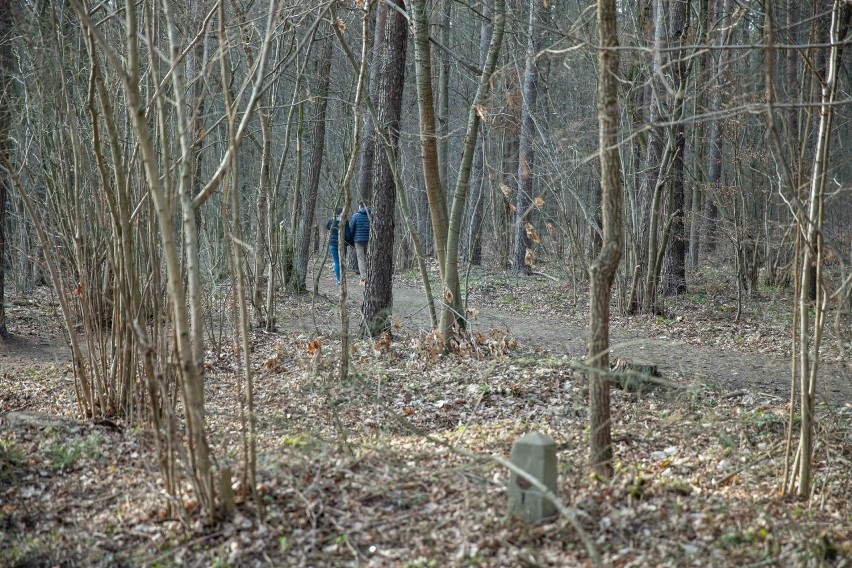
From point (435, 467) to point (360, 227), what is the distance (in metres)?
9.85

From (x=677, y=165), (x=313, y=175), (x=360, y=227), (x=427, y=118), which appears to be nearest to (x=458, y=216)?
(x=427, y=118)

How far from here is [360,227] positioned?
46.0 feet

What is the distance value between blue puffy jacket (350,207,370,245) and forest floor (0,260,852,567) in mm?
5344

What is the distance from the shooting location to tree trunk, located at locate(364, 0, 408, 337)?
9305 millimetres

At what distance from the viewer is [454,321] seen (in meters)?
8.59

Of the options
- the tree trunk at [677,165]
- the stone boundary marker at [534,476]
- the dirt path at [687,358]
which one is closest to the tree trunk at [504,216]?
the tree trunk at [677,165]

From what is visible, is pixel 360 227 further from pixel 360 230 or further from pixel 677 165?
pixel 677 165

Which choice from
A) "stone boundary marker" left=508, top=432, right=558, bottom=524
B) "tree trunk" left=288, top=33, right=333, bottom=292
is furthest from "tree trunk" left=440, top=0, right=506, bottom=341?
"tree trunk" left=288, top=33, right=333, bottom=292

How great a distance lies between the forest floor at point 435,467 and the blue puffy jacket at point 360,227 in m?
5.34

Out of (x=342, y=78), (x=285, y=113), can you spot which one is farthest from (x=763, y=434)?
(x=285, y=113)

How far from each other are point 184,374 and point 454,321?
203 inches

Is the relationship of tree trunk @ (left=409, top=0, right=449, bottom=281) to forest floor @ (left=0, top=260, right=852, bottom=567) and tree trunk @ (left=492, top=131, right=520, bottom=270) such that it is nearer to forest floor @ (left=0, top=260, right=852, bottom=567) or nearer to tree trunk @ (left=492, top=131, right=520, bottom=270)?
forest floor @ (left=0, top=260, right=852, bottom=567)

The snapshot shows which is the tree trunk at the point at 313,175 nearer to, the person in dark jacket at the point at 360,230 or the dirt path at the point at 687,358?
the person in dark jacket at the point at 360,230

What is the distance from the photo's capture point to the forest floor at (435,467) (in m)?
3.60
